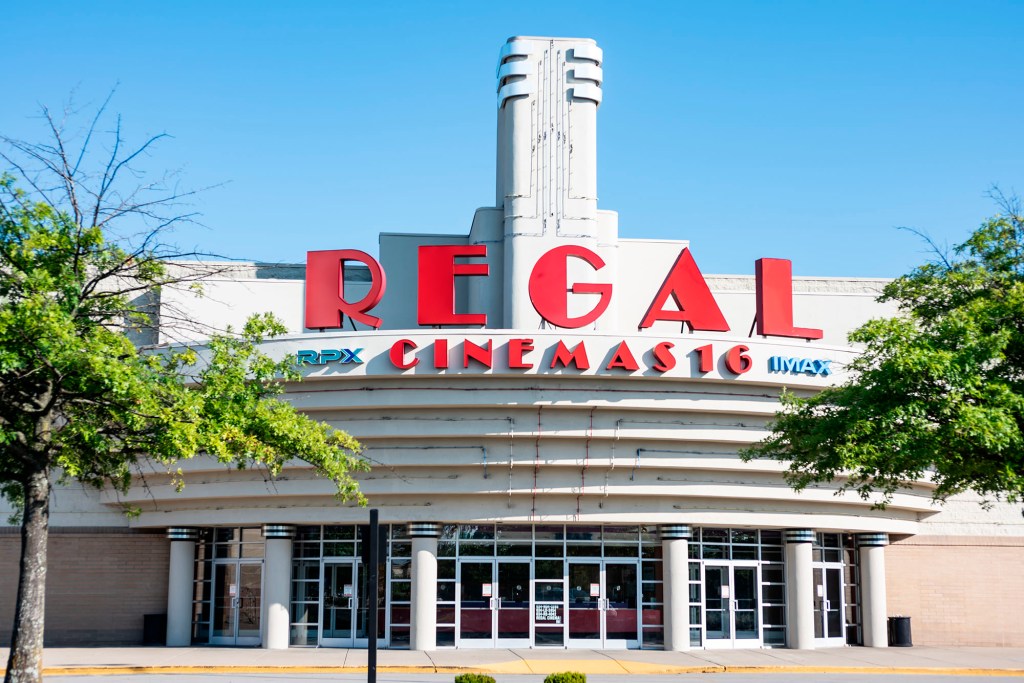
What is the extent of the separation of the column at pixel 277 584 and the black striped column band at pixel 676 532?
1079cm

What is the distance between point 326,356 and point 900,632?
19604 millimetres

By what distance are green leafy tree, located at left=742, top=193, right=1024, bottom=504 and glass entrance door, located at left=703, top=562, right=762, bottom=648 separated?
10872 millimetres

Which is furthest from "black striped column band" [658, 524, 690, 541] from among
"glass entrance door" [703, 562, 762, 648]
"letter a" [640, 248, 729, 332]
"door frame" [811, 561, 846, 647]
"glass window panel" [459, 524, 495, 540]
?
"letter a" [640, 248, 729, 332]

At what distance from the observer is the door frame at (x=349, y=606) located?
1297 inches

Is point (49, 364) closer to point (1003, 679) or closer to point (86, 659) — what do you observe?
point (86, 659)

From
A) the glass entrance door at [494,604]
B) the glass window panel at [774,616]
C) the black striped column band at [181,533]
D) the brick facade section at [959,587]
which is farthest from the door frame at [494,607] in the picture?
the brick facade section at [959,587]

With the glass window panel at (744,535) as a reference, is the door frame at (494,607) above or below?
below

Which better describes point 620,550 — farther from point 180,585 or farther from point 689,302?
point 180,585

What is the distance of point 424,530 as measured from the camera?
31.8m

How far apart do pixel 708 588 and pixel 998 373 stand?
14.0 meters

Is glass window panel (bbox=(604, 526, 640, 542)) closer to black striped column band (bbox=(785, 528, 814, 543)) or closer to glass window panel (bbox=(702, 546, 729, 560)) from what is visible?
glass window panel (bbox=(702, 546, 729, 560))

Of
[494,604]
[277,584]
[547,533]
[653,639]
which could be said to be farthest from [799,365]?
[277,584]

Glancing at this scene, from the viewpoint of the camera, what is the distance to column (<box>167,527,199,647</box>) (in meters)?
33.9

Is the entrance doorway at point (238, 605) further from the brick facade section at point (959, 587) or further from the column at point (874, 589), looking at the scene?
the brick facade section at point (959, 587)
